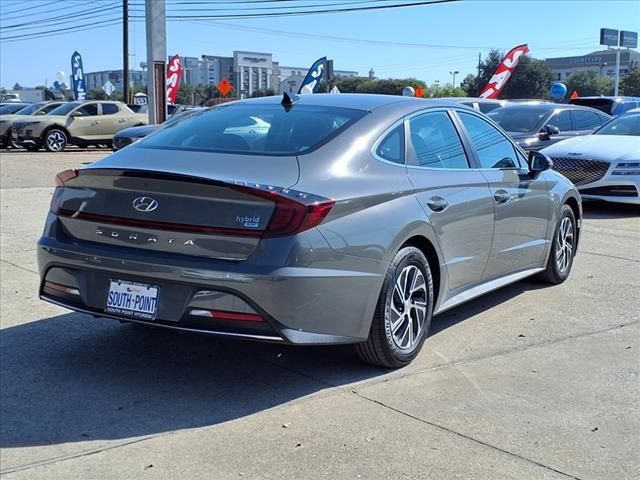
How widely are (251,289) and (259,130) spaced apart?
4.17 ft

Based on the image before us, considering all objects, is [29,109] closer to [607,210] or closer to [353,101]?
[607,210]

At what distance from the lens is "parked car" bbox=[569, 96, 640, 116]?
19275 millimetres

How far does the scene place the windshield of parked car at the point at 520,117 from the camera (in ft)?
44.3

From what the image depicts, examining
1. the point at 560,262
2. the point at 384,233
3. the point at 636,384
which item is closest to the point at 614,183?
the point at 560,262

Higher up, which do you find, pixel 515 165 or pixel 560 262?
pixel 515 165

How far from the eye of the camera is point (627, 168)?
434 inches

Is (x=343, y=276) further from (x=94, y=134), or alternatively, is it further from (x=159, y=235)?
(x=94, y=134)

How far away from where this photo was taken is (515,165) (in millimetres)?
5984

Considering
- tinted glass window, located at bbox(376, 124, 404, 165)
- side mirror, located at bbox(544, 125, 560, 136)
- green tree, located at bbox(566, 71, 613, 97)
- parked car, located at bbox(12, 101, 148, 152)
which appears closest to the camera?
tinted glass window, located at bbox(376, 124, 404, 165)

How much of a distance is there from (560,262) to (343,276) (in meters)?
3.51

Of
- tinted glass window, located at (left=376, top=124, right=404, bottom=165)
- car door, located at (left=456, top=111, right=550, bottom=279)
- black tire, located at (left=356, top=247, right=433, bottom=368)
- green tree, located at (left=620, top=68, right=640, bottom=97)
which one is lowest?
black tire, located at (left=356, top=247, right=433, bottom=368)

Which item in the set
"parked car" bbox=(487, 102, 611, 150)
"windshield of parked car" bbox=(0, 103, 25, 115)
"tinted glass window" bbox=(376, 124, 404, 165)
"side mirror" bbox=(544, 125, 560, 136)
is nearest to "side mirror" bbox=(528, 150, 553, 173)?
"tinted glass window" bbox=(376, 124, 404, 165)

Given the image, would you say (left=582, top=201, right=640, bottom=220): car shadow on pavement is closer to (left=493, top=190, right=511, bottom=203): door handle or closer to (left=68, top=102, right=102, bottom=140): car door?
(left=493, top=190, right=511, bottom=203): door handle

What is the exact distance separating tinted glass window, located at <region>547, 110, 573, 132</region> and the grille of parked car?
251 cm
